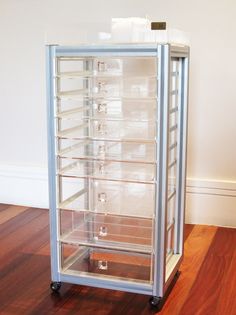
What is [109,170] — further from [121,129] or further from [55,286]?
[55,286]

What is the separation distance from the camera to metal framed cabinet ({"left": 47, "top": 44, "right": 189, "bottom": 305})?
5.18ft

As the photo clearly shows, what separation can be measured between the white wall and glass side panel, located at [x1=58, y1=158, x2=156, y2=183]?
2.26 ft

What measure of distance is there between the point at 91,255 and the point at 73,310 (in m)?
0.33

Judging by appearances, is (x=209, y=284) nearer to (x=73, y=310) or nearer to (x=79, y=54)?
(x=73, y=310)

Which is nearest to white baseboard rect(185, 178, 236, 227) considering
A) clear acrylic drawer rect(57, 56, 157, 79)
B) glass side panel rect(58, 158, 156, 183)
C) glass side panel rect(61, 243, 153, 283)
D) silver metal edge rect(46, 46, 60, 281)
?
glass side panel rect(61, 243, 153, 283)

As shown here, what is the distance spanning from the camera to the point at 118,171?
5.76ft

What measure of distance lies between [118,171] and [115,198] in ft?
0.40

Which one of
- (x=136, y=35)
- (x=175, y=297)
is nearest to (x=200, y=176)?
(x=175, y=297)

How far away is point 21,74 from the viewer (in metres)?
2.67

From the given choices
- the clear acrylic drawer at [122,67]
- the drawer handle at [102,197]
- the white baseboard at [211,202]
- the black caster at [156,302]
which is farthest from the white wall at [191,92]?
the black caster at [156,302]

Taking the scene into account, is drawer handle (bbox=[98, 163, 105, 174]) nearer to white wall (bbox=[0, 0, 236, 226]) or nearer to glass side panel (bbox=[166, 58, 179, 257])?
glass side panel (bbox=[166, 58, 179, 257])

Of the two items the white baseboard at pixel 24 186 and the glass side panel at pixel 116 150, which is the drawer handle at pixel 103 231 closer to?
the glass side panel at pixel 116 150

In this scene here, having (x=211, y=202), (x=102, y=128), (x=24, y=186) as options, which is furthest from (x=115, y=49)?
(x=24, y=186)

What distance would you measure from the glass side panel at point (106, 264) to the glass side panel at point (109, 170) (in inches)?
10.2
